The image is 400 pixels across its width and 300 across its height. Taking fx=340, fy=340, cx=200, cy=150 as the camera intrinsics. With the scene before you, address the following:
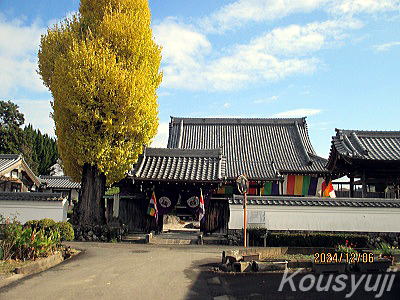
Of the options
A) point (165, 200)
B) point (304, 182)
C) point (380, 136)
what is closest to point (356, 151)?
point (380, 136)

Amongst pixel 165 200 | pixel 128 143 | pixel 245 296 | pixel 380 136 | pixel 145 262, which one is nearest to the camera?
pixel 245 296

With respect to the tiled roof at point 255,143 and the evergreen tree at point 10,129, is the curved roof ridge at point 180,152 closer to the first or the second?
the tiled roof at point 255,143

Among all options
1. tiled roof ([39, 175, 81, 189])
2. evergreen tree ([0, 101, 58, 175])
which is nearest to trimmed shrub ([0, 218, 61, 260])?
tiled roof ([39, 175, 81, 189])

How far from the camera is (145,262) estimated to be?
10648mm

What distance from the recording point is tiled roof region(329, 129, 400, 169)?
53.4ft

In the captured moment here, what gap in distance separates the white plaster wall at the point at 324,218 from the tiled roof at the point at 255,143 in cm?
678

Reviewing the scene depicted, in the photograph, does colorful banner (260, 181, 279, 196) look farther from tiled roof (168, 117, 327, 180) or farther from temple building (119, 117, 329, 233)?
tiled roof (168, 117, 327, 180)

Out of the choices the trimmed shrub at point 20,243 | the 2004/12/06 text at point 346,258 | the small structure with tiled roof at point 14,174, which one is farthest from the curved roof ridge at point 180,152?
the small structure with tiled roof at point 14,174

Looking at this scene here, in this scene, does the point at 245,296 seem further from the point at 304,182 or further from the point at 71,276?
the point at 304,182

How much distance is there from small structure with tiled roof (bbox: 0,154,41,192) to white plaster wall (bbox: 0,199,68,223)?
39.7ft

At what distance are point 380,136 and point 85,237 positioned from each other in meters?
16.6

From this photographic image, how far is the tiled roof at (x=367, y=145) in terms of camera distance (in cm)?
1628

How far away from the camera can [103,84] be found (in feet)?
48.3

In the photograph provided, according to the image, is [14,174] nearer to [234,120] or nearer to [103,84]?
[103,84]
